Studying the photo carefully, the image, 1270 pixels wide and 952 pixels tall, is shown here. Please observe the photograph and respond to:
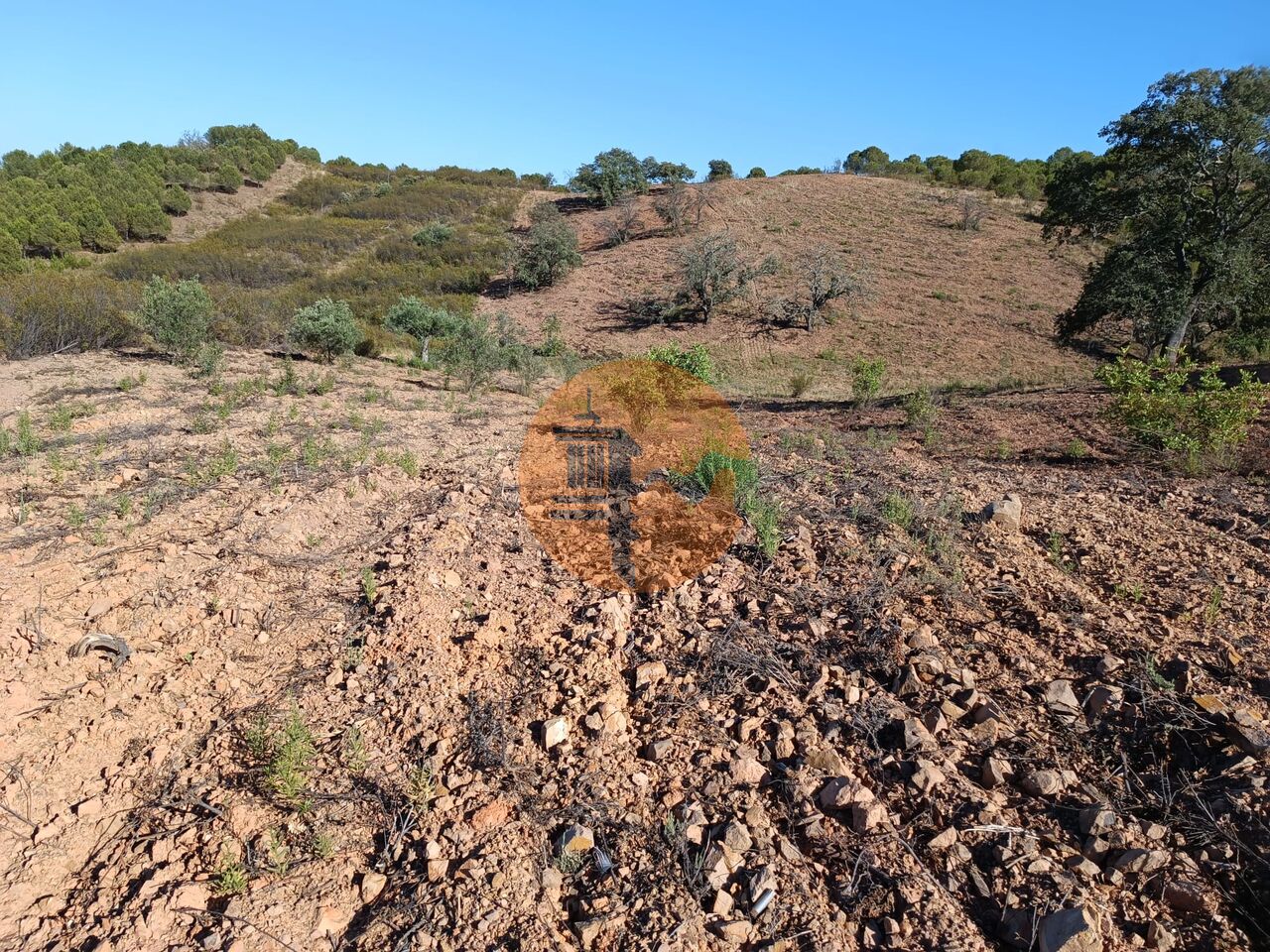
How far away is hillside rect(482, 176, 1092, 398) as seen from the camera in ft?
52.7

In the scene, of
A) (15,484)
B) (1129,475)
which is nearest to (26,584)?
(15,484)

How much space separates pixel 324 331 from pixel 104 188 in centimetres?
2636

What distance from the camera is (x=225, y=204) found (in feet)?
112

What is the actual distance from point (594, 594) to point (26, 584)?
3078 millimetres

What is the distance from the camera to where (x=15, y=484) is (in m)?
4.66

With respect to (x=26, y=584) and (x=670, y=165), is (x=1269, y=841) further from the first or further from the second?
(x=670, y=165)

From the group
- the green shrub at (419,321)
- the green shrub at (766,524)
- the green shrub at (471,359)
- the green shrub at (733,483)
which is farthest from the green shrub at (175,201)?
the green shrub at (766,524)

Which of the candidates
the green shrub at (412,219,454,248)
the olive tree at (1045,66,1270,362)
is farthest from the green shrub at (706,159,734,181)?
the olive tree at (1045,66,1270,362)

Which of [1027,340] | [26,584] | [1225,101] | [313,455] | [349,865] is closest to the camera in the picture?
[349,865]

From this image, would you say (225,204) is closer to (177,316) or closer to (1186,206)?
(177,316)

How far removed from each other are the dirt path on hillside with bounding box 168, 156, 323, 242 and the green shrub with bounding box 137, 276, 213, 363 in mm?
24958

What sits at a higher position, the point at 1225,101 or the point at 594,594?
the point at 1225,101

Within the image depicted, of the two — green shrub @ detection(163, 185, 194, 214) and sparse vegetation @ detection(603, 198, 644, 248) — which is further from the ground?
green shrub @ detection(163, 185, 194, 214)
